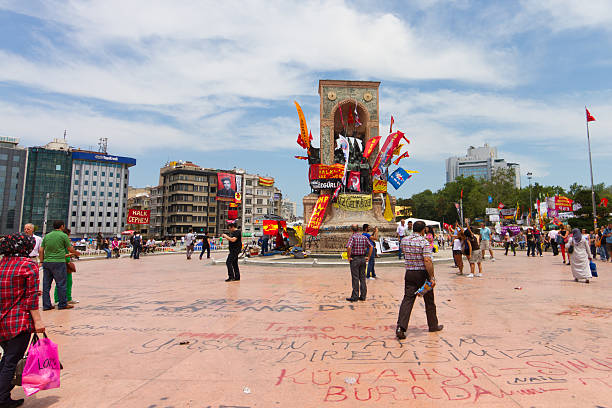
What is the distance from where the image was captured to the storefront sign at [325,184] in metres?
22.8

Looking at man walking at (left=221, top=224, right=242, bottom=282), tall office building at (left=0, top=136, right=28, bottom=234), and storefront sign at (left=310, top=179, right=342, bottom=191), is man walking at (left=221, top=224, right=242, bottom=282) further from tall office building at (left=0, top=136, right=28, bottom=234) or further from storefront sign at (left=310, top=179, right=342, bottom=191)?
tall office building at (left=0, top=136, right=28, bottom=234)

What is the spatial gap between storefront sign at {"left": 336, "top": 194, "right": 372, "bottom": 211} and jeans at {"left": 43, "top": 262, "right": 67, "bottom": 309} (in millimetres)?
16816

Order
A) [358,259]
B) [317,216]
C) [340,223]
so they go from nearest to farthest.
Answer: [358,259]
[340,223]
[317,216]

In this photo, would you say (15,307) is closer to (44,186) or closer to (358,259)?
(358,259)

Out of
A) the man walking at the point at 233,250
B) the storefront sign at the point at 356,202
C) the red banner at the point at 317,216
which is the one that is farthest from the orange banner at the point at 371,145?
the man walking at the point at 233,250

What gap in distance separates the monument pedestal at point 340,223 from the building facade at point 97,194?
77.9 metres

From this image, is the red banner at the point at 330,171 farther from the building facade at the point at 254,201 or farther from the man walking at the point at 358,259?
the building facade at the point at 254,201

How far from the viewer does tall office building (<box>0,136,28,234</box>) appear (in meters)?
78.5

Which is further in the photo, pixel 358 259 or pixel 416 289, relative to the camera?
pixel 358 259

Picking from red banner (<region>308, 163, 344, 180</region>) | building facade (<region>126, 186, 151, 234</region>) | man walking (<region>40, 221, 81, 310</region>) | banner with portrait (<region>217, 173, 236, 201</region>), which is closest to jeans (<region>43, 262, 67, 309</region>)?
man walking (<region>40, 221, 81, 310</region>)

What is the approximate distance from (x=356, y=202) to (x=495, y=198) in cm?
5273

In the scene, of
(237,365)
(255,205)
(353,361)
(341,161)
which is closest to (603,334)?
(353,361)

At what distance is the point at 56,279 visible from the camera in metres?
7.09

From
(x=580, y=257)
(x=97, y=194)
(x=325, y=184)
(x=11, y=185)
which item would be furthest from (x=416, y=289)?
(x=11, y=185)
